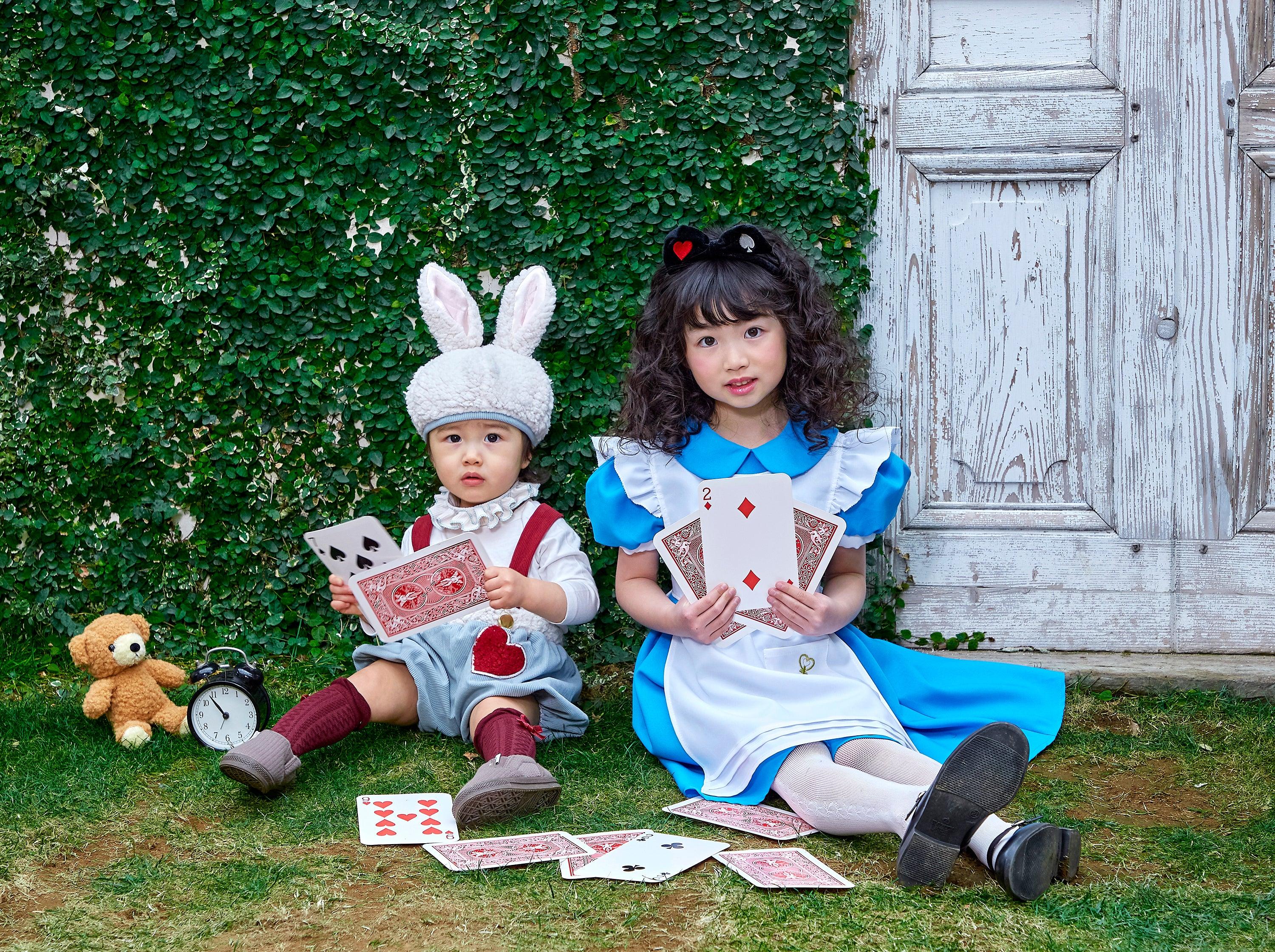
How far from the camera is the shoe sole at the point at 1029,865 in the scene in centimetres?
207

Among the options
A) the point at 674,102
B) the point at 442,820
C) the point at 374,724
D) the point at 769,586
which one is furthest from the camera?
the point at 674,102

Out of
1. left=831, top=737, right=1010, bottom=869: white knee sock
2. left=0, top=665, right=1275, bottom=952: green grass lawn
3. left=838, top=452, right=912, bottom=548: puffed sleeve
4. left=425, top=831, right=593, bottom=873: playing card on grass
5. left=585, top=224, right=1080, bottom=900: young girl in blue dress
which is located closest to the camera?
left=0, top=665, right=1275, bottom=952: green grass lawn

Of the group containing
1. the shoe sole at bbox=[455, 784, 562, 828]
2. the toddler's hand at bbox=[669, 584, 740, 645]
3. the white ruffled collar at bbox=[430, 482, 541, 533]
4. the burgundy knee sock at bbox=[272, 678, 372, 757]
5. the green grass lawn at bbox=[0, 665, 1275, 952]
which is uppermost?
Result: the white ruffled collar at bbox=[430, 482, 541, 533]

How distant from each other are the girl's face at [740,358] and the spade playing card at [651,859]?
1096mm

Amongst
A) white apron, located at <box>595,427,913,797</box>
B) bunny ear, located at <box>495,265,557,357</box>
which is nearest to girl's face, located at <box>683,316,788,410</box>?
white apron, located at <box>595,427,913,797</box>

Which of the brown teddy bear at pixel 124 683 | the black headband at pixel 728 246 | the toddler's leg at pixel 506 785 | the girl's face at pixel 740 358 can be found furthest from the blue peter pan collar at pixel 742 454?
the brown teddy bear at pixel 124 683

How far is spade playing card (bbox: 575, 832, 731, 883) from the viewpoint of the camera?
88.1 inches

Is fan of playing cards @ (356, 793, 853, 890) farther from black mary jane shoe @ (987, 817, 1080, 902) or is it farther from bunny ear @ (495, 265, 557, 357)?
bunny ear @ (495, 265, 557, 357)

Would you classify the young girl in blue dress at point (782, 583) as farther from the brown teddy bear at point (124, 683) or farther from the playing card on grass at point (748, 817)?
the brown teddy bear at point (124, 683)

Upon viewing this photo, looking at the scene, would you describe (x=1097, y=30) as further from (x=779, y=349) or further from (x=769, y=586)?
(x=769, y=586)

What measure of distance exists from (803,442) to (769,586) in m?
0.44

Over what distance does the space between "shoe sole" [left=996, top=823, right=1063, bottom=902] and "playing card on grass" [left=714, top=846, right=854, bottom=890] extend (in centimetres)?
29

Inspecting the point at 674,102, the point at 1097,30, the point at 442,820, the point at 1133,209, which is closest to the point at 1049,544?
the point at 1133,209

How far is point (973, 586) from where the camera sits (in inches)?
144
